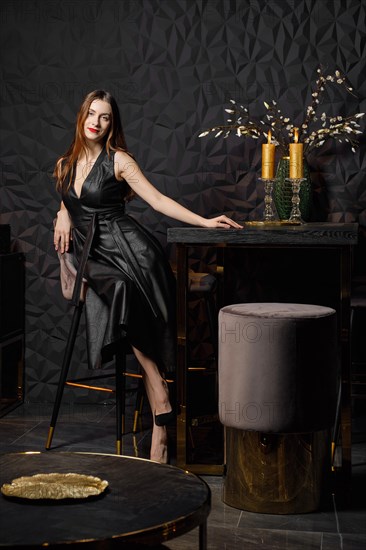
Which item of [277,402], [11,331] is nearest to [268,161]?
[277,402]

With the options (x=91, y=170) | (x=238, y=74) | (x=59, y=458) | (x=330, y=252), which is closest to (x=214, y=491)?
(x=59, y=458)

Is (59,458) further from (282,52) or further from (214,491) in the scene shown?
(282,52)

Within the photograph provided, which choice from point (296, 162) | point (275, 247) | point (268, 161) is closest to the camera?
point (275, 247)

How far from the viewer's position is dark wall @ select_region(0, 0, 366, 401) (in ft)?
16.4

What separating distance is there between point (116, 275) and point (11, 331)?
129 centimetres

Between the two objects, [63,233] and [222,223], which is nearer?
[222,223]

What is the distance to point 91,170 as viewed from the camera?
4.20m

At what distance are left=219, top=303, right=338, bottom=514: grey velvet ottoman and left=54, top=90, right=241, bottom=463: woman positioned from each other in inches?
23.8

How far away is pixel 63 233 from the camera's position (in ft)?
14.2

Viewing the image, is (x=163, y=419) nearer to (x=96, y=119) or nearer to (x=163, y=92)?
(x=96, y=119)

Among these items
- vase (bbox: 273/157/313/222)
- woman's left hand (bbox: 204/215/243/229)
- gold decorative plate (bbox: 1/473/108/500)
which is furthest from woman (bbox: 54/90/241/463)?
gold decorative plate (bbox: 1/473/108/500)

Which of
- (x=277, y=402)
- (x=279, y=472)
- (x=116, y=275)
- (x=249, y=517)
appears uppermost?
(x=116, y=275)

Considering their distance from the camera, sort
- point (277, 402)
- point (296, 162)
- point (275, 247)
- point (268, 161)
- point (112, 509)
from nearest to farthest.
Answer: point (112, 509) < point (277, 402) < point (275, 247) < point (296, 162) < point (268, 161)

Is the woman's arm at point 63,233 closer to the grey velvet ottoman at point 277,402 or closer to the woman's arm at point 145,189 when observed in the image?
the woman's arm at point 145,189
